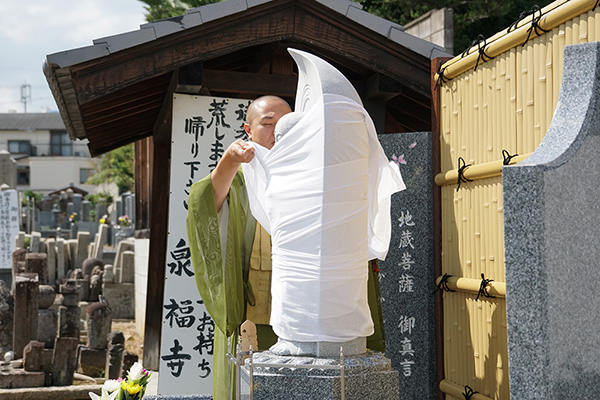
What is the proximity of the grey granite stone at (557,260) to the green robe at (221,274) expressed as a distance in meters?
1.73

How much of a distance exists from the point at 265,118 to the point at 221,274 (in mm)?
947

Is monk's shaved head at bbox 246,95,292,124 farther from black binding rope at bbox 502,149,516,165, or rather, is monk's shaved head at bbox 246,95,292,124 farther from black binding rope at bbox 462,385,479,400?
black binding rope at bbox 462,385,479,400

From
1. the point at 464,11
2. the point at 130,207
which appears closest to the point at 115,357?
the point at 464,11

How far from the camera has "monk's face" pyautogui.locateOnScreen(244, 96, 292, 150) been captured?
169 inches

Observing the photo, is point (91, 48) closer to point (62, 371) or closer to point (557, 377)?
point (557, 377)

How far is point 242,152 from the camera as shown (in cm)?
393

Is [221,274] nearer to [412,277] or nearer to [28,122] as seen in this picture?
[412,277]

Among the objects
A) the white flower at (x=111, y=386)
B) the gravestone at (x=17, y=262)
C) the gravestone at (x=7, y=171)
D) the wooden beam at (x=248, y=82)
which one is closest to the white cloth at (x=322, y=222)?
the white flower at (x=111, y=386)

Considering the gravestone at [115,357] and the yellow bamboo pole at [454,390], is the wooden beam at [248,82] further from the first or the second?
the gravestone at [115,357]

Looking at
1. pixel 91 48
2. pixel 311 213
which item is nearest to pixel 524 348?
pixel 311 213

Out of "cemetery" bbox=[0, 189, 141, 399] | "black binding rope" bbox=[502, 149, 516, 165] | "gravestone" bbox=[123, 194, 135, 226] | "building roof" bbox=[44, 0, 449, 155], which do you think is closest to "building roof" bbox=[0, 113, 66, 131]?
"gravestone" bbox=[123, 194, 135, 226]

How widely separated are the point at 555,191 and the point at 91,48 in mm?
3956

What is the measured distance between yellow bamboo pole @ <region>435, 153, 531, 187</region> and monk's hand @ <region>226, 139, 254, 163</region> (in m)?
1.48

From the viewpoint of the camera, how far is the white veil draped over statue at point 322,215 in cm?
366
